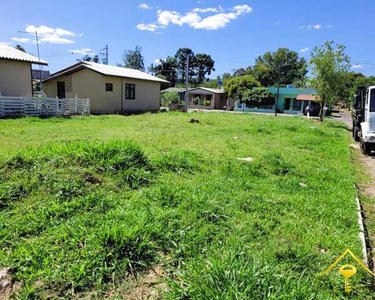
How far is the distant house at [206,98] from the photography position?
162ft

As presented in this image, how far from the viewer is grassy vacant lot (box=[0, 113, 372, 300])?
2.45 meters

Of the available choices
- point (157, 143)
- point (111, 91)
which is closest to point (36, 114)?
point (111, 91)

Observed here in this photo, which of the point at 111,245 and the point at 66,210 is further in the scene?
the point at 66,210

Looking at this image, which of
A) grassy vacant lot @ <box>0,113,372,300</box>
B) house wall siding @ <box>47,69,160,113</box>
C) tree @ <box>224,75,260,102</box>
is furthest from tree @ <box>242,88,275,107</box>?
grassy vacant lot @ <box>0,113,372,300</box>

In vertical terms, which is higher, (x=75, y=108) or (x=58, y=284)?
(x=75, y=108)

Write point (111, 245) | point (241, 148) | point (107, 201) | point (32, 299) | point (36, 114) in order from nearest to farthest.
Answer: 1. point (32, 299)
2. point (111, 245)
3. point (107, 201)
4. point (241, 148)
5. point (36, 114)

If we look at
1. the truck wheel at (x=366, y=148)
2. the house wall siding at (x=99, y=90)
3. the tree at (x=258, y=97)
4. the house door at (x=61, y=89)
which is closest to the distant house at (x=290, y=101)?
the tree at (x=258, y=97)

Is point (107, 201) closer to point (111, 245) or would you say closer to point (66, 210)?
point (66, 210)

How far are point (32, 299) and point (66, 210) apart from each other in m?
1.45

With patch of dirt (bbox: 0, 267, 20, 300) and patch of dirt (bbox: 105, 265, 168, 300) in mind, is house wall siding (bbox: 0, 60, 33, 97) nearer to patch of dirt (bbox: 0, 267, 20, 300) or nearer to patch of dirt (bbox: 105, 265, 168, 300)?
patch of dirt (bbox: 0, 267, 20, 300)

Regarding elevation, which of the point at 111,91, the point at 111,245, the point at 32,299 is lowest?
the point at 32,299

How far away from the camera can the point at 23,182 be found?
417 centimetres

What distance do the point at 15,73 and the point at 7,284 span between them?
18537 millimetres

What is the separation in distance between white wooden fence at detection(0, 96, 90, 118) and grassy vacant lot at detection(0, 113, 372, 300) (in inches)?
499
